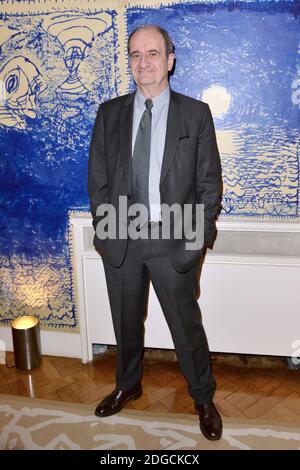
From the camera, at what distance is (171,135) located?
2064 millimetres

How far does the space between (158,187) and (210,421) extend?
3.86ft

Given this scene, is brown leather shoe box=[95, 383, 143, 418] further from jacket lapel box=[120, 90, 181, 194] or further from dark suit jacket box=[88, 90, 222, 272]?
jacket lapel box=[120, 90, 181, 194]

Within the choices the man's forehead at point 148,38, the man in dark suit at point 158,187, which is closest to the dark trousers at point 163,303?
the man in dark suit at point 158,187

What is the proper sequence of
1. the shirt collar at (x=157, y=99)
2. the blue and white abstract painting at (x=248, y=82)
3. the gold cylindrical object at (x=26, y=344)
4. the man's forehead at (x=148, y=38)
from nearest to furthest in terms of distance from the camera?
the man's forehead at (x=148, y=38) → the shirt collar at (x=157, y=99) → the blue and white abstract painting at (x=248, y=82) → the gold cylindrical object at (x=26, y=344)

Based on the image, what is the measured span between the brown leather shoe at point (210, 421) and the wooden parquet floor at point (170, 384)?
0.15 m

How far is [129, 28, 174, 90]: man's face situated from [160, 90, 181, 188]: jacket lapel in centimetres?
15

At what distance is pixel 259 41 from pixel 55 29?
112 centimetres

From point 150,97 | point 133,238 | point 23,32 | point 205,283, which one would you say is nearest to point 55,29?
point 23,32

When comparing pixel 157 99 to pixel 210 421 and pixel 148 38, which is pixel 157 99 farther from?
pixel 210 421

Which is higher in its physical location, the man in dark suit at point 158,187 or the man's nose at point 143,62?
the man's nose at point 143,62

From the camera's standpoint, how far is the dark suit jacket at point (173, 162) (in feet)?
6.81

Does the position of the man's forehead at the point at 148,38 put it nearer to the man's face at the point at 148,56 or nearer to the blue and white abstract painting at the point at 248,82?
the man's face at the point at 148,56

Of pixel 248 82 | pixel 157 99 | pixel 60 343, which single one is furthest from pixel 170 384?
pixel 248 82

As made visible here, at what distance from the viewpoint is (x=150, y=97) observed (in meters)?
2.14
